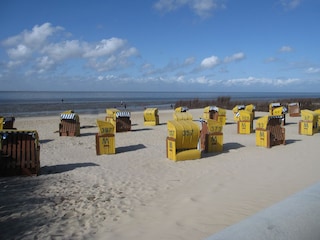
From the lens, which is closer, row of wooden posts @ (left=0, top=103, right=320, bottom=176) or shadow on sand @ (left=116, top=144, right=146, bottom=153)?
row of wooden posts @ (left=0, top=103, right=320, bottom=176)

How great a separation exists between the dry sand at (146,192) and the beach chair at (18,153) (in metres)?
0.43

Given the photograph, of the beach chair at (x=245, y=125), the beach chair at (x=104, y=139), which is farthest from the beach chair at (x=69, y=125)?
the beach chair at (x=245, y=125)

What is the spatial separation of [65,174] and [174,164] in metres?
3.38

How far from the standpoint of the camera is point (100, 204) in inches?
246

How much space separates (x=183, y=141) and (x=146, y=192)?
363 cm

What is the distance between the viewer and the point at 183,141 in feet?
34.3

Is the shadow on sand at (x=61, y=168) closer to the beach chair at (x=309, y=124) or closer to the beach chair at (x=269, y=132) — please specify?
the beach chair at (x=269, y=132)

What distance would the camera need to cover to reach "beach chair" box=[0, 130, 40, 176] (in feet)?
27.7

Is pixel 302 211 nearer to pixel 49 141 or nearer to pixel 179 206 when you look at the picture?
pixel 179 206

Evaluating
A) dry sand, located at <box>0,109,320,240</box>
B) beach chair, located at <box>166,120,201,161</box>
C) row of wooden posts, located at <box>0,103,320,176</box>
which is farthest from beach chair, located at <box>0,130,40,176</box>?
beach chair, located at <box>166,120,201,161</box>

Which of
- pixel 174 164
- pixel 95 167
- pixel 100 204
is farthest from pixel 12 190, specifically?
pixel 174 164

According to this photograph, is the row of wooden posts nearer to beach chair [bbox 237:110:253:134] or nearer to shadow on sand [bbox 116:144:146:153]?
beach chair [bbox 237:110:253:134]

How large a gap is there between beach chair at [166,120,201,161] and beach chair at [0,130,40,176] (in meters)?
4.26

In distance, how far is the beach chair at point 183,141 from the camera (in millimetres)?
10227
